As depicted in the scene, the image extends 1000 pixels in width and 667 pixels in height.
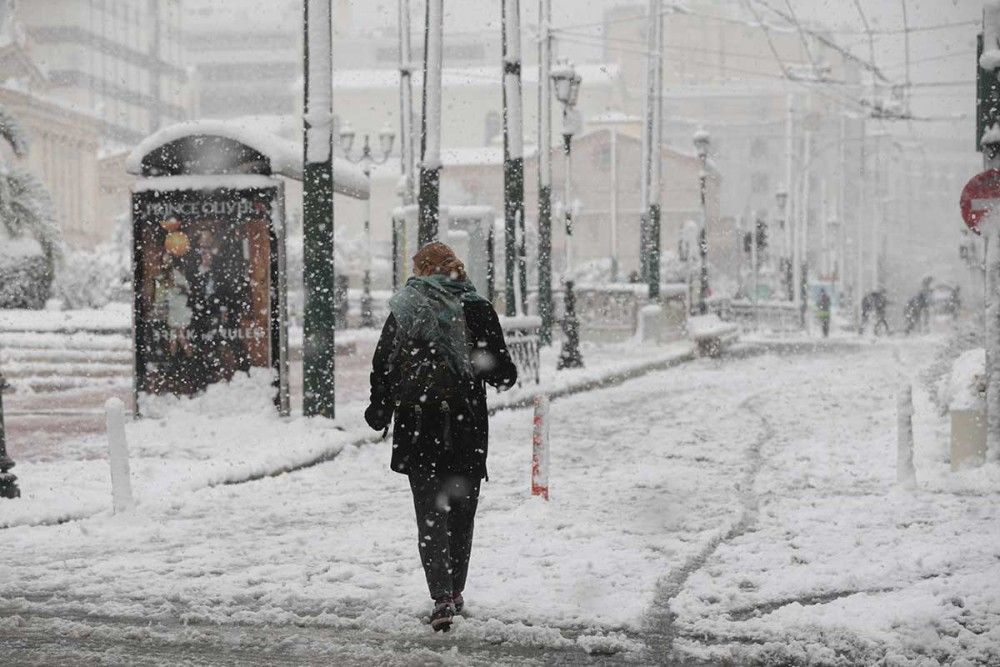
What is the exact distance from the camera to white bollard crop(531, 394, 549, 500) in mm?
10273

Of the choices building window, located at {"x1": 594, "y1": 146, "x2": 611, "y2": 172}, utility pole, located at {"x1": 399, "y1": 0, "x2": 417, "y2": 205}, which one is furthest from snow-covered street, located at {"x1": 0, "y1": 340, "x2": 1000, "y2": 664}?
building window, located at {"x1": 594, "y1": 146, "x2": 611, "y2": 172}

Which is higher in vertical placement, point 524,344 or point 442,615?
point 524,344

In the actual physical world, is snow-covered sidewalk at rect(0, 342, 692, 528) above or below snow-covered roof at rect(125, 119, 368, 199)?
below

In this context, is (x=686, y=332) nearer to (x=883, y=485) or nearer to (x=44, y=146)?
(x=44, y=146)

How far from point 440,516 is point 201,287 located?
9.08 m

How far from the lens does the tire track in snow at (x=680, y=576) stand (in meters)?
6.13

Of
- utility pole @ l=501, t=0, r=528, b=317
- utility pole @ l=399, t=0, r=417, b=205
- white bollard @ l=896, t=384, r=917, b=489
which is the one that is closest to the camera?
white bollard @ l=896, t=384, r=917, b=489

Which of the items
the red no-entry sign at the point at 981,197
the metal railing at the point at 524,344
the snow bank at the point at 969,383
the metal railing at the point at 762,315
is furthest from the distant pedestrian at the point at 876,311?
the red no-entry sign at the point at 981,197

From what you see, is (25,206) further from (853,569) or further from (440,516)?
(440,516)

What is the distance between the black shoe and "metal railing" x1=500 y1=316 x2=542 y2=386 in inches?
519

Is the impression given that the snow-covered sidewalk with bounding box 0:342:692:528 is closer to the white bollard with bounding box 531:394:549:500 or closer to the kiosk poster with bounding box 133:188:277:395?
the kiosk poster with bounding box 133:188:277:395

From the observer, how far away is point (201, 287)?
1480 centimetres

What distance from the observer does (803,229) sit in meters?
55.8

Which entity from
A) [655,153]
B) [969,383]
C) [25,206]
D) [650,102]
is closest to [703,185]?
[655,153]
